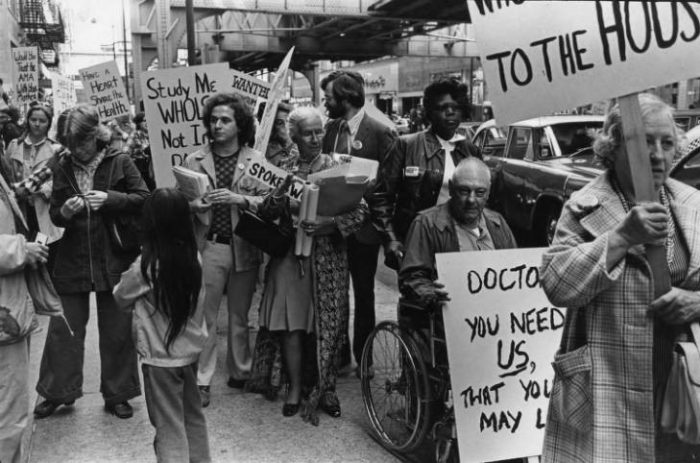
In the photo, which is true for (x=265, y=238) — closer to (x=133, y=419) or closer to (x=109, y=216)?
(x=109, y=216)

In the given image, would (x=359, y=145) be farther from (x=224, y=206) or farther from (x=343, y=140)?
(x=224, y=206)

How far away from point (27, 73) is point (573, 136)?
9.92 metres

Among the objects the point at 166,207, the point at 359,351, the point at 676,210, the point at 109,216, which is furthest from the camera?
the point at 359,351

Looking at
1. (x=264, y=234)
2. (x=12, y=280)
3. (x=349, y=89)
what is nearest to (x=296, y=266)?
(x=264, y=234)

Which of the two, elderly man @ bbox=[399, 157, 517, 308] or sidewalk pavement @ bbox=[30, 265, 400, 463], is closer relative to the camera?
elderly man @ bbox=[399, 157, 517, 308]

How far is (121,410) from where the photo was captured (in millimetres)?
4367

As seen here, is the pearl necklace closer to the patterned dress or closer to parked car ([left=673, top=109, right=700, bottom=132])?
the patterned dress

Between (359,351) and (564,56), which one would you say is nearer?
(564,56)

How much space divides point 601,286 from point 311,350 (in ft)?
8.71

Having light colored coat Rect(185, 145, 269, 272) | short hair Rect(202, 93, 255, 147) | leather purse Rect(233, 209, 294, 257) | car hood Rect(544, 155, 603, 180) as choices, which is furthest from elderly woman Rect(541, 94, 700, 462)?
car hood Rect(544, 155, 603, 180)

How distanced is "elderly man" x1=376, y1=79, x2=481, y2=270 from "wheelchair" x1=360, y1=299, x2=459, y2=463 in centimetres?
56

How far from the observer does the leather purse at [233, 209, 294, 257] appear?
4289 millimetres

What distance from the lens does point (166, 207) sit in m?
3.14

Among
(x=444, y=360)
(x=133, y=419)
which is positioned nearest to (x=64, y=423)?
(x=133, y=419)
